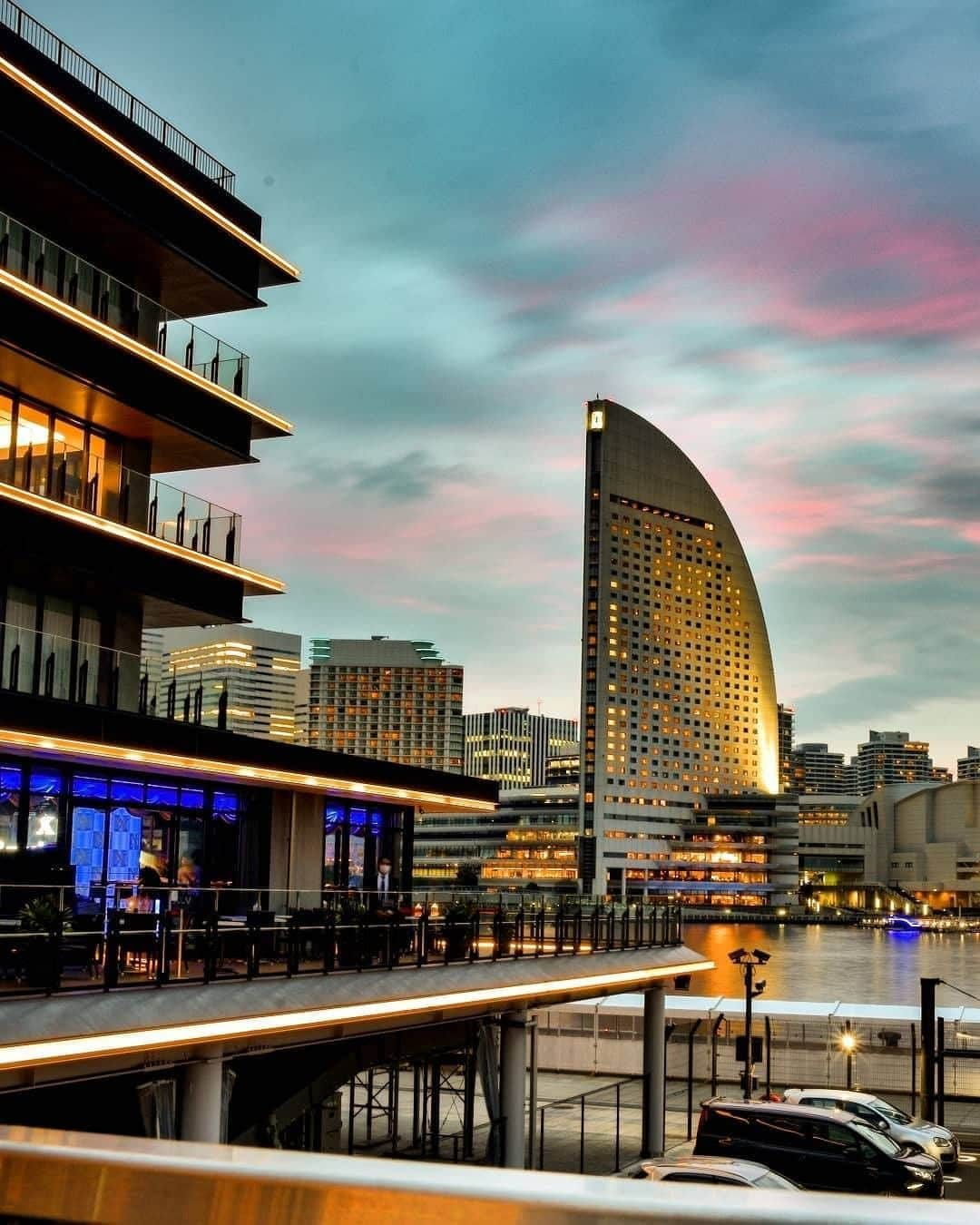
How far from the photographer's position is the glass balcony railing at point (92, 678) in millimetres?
28891

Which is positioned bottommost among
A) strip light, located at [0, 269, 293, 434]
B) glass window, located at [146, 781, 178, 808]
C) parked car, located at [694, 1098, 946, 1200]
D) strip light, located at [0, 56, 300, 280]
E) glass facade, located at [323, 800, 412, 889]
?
parked car, located at [694, 1098, 946, 1200]

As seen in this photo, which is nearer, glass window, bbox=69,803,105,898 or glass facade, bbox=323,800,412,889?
glass window, bbox=69,803,105,898

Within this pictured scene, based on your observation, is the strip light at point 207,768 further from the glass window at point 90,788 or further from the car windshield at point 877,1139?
the car windshield at point 877,1139

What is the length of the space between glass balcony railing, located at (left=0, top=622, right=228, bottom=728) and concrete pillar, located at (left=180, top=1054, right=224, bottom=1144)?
29.2 ft

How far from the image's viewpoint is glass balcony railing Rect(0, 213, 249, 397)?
1144 inches

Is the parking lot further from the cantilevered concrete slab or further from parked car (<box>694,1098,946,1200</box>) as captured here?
the cantilevered concrete slab

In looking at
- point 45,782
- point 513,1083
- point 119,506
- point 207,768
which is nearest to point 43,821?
point 45,782

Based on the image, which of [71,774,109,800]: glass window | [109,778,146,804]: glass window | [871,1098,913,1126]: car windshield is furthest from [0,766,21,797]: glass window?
[871,1098,913,1126]: car windshield

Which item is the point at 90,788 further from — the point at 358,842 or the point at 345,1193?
the point at 345,1193

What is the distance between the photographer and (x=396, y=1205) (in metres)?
1.76

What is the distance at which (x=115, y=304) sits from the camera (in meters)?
32.2

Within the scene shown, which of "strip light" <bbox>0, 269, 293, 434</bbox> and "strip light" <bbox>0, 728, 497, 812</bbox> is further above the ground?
"strip light" <bbox>0, 269, 293, 434</bbox>

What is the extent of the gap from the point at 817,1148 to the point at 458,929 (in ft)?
33.0

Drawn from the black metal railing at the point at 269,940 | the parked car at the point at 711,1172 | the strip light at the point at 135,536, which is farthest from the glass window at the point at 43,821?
the parked car at the point at 711,1172
